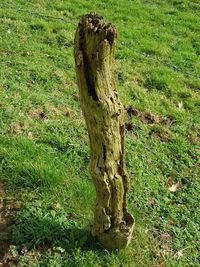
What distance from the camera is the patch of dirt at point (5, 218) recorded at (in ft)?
12.2

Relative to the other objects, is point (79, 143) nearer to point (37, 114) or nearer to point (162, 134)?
point (37, 114)

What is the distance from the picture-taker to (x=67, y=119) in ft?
18.2

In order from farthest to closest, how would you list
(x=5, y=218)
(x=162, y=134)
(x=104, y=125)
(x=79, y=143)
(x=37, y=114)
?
(x=162, y=134) < (x=37, y=114) < (x=79, y=143) < (x=5, y=218) < (x=104, y=125)

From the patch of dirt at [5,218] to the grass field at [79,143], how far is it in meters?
0.03

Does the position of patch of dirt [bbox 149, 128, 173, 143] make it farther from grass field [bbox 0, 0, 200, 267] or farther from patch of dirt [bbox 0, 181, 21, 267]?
patch of dirt [bbox 0, 181, 21, 267]

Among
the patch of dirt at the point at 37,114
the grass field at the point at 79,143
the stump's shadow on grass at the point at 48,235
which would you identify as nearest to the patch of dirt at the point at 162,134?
the grass field at the point at 79,143

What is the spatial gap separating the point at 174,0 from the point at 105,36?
29.7 feet

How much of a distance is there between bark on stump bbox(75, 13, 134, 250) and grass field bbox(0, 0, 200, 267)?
358 millimetres

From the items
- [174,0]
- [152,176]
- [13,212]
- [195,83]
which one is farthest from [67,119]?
[174,0]

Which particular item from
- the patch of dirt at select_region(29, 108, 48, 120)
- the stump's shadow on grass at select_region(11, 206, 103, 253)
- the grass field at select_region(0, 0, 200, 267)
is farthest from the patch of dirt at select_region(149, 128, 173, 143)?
the stump's shadow on grass at select_region(11, 206, 103, 253)

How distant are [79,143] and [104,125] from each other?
2.17m

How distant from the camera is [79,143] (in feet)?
16.9

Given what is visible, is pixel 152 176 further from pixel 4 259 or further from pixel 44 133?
pixel 4 259

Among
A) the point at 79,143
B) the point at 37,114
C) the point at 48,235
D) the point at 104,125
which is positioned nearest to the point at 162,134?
the point at 79,143
